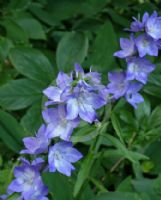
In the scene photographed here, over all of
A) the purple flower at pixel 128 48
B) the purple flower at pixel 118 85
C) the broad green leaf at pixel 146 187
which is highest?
the purple flower at pixel 128 48

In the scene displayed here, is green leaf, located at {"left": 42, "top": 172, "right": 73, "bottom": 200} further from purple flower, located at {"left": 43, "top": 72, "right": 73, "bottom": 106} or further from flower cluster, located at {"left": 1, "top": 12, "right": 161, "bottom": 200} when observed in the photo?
purple flower, located at {"left": 43, "top": 72, "right": 73, "bottom": 106}

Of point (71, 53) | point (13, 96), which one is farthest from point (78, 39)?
point (13, 96)

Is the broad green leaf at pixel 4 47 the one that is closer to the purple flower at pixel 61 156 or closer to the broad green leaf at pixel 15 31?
the broad green leaf at pixel 15 31

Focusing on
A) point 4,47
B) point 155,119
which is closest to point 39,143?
point 155,119

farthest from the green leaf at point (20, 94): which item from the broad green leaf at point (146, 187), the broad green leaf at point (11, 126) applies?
the broad green leaf at point (146, 187)

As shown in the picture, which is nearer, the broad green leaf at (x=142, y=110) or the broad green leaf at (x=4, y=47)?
the broad green leaf at (x=142, y=110)

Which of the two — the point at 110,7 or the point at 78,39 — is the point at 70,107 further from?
the point at 110,7

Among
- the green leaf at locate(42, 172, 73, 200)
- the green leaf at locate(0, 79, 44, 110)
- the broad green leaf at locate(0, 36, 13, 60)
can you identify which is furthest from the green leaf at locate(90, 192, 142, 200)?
the broad green leaf at locate(0, 36, 13, 60)
